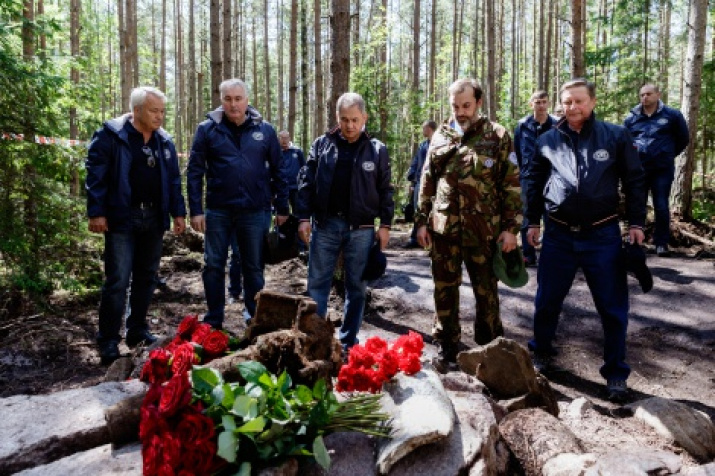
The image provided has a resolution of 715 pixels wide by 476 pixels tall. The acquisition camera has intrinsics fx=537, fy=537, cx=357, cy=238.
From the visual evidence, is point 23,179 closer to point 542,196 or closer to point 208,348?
point 208,348

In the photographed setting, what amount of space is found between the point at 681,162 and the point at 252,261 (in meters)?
8.26

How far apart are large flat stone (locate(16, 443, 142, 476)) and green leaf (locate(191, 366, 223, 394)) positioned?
16.6 inches

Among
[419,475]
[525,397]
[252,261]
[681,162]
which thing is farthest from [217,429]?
[681,162]

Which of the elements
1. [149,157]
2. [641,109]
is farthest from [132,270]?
[641,109]

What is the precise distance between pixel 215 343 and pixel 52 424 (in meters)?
0.91

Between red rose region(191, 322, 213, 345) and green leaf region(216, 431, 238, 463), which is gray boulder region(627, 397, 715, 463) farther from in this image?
red rose region(191, 322, 213, 345)

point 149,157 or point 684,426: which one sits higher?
point 149,157

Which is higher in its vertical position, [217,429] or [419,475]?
[217,429]

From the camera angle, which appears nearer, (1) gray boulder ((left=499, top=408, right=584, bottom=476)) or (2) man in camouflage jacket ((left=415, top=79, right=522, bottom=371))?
(1) gray boulder ((left=499, top=408, right=584, bottom=476))

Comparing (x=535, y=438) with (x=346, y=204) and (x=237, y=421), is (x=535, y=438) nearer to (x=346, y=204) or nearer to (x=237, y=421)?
(x=237, y=421)

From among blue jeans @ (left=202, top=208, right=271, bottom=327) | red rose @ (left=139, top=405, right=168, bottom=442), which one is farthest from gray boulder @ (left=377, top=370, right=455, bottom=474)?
blue jeans @ (left=202, top=208, right=271, bottom=327)

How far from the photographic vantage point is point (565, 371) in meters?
4.55

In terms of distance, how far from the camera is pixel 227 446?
6.93 feet

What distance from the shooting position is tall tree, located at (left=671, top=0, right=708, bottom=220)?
30.0ft
